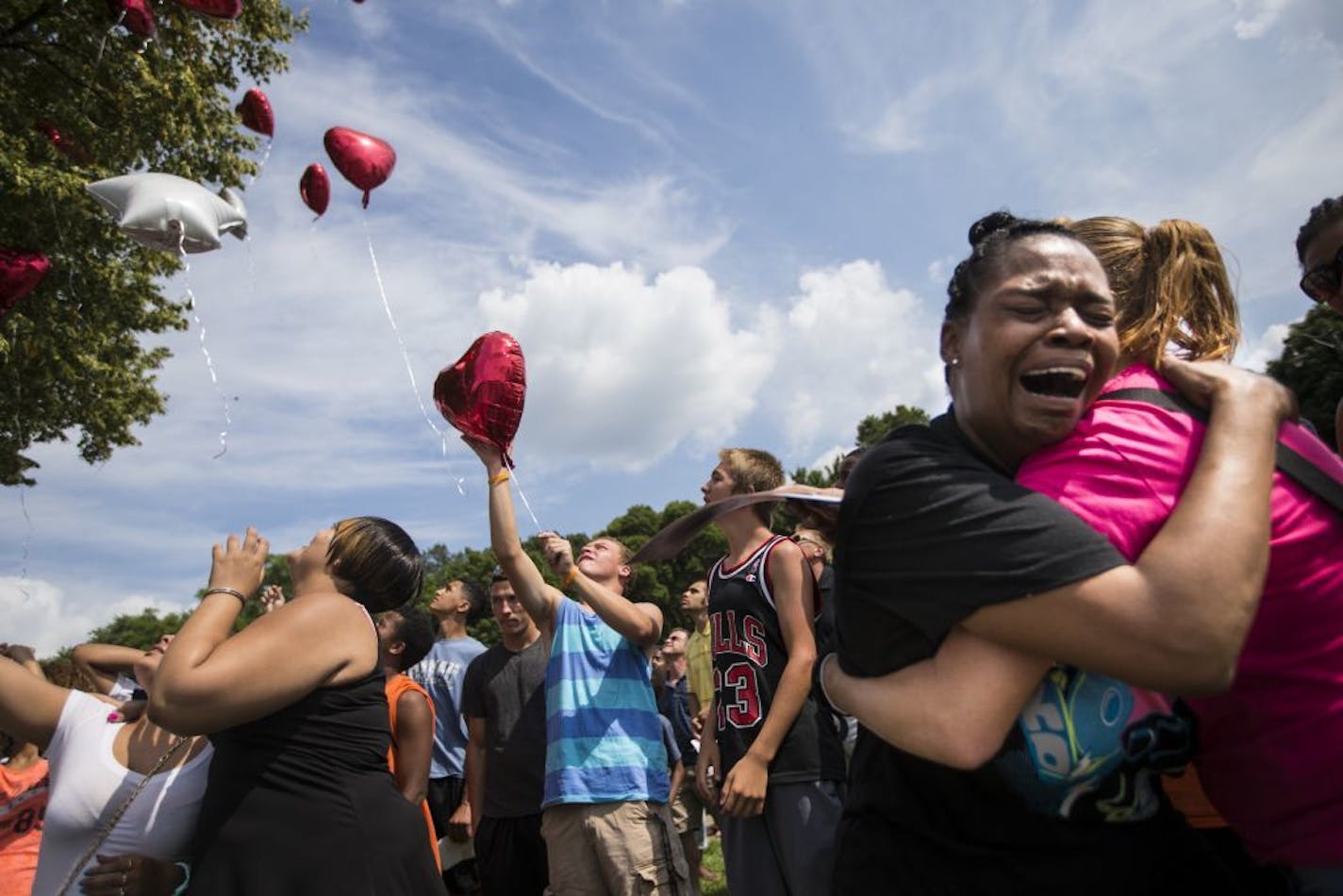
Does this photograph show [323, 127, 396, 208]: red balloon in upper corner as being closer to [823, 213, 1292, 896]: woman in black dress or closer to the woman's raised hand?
the woman's raised hand

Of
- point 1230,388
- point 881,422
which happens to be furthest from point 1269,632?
point 881,422

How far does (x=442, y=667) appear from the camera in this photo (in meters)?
6.52

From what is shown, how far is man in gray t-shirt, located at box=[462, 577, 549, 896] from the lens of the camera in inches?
203

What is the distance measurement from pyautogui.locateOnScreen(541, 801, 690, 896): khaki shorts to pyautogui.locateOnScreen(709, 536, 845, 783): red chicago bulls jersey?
77cm

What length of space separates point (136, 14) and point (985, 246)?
34.6 feet

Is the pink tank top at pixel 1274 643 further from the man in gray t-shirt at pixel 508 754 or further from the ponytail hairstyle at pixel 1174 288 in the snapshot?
the man in gray t-shirt at pixel 508 754

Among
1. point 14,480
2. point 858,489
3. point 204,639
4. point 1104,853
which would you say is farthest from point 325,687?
point 14,480

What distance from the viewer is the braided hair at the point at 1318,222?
3061 millimetres

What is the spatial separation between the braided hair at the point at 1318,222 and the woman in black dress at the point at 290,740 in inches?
131

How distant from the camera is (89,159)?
10.7 metres

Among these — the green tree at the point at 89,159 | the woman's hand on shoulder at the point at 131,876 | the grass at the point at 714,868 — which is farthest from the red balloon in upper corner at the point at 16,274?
the grass at the point at 714,868

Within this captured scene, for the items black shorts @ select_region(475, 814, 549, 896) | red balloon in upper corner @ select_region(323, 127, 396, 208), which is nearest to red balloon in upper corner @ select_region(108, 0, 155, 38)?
red balloon in upper corner @ select_region(323, 127, 396, 208)

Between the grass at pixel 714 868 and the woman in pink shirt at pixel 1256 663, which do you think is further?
the grass at pixel 714 868

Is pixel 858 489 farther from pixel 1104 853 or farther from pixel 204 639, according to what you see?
pixel 204 639
